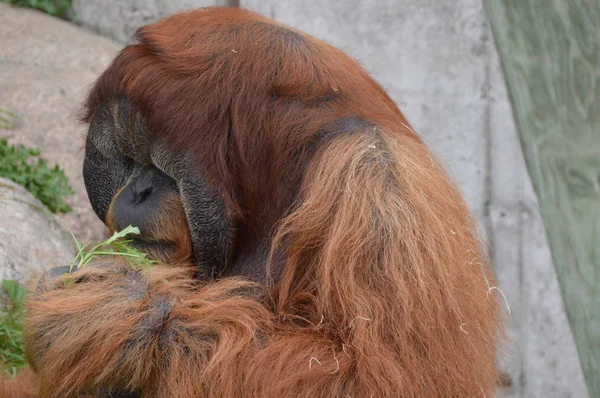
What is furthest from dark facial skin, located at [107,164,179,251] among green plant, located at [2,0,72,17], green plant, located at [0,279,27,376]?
green plant, located at [2,0,72,17]

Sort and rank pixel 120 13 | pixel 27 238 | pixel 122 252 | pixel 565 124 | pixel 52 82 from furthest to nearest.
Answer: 1. pixel 120 13
2. pixel 52 82
3. pixel 27 238
4. pixel 122 252
5. pixel 565 124

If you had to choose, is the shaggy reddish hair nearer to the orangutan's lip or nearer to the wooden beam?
→ the orangutan's lip

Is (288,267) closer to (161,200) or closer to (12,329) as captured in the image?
(161,200)

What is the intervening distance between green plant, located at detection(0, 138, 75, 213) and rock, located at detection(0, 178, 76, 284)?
0.20 meters

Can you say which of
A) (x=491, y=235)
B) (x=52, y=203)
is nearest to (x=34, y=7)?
(x=52, y=203)

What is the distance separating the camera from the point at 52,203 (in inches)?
173

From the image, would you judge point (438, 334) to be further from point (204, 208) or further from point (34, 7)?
point (34, 7)

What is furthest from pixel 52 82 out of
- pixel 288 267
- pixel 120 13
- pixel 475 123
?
pixel 288 267

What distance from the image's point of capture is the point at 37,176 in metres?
4.36

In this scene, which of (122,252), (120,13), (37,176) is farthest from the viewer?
(120,13)

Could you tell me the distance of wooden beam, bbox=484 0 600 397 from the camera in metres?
2.00

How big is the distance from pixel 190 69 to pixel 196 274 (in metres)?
0.61

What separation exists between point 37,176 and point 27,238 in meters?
0.62

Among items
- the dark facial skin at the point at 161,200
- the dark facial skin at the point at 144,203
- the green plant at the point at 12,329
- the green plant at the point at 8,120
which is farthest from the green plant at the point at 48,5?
the dark facial skin at the point at 144,203
